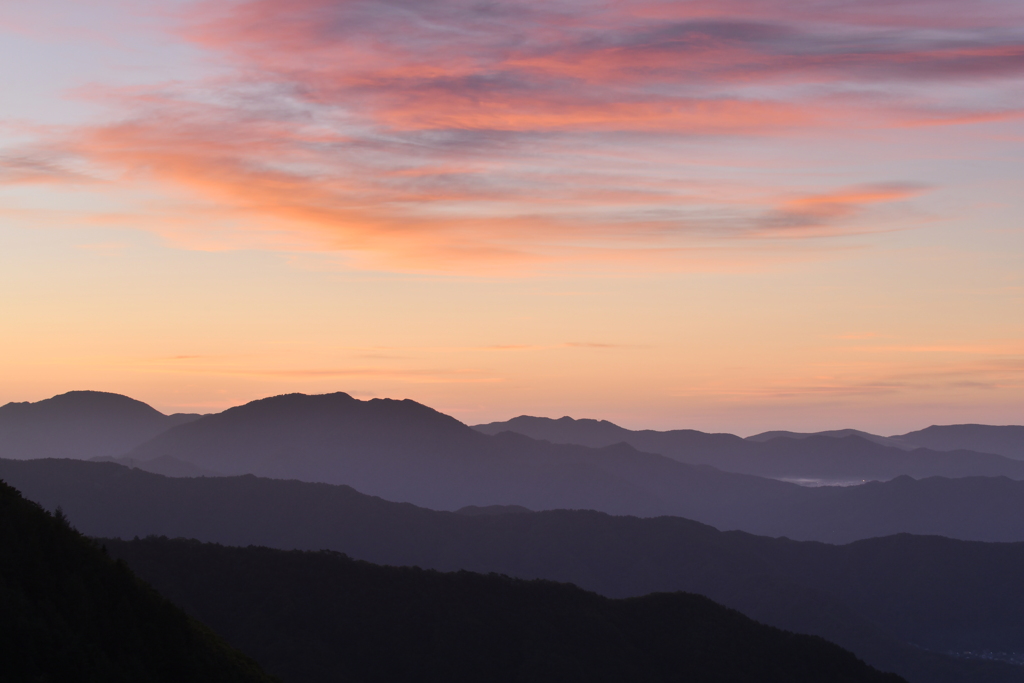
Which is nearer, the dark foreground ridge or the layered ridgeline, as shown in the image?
the layered ridgeline

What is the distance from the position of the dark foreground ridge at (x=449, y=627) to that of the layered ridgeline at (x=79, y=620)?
228ft

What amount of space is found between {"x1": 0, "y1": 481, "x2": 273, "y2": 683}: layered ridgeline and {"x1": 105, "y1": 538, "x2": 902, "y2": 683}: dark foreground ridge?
69.4m

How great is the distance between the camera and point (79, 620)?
119 feet

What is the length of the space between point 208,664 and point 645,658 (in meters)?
89.2

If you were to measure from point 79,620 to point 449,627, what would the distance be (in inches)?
3490

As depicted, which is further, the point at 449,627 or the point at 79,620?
the point at 449,627

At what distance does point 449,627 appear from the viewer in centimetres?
12044

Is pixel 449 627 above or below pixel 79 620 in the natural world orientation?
below

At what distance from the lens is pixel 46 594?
36.1 m

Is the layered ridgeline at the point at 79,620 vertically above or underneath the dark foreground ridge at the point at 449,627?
above

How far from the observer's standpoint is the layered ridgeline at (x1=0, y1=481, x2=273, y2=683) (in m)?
33.6

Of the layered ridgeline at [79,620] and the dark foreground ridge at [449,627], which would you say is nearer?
the layered ridgeline at [79,620]

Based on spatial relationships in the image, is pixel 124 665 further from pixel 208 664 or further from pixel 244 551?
pixel 244 551

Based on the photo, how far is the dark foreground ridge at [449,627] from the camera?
369ft
